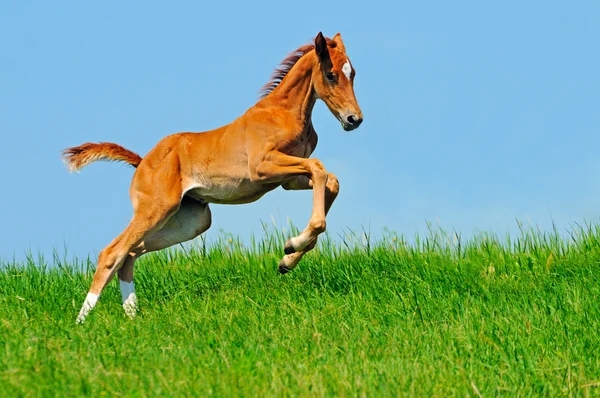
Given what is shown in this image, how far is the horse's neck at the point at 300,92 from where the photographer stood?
9148 mm

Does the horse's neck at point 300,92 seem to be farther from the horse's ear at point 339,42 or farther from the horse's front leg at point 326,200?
the horse's front leg at point 326,200

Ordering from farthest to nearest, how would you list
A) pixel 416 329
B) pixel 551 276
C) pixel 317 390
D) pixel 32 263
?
pixel 32 263, pixel 551 276, pixel 416 329, pixel 317 390

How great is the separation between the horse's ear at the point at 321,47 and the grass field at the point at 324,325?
8.22 feet

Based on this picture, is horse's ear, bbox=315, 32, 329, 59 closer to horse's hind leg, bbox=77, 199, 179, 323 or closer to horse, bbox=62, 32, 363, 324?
horse, bbox=62, 32, 363, 324

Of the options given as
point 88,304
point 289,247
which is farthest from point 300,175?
point 88,304

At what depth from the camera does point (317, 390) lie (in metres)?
5.75

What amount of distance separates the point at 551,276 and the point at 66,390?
21.1 feet

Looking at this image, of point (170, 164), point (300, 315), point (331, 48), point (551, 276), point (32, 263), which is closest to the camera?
point (300, 315)

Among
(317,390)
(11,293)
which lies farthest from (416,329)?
(11,293)

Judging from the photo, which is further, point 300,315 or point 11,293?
point 11,293

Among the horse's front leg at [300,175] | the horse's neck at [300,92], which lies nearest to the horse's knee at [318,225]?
the horse's front leg at [300,175]

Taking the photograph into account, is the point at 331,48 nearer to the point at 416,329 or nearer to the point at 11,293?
the point at 416,329

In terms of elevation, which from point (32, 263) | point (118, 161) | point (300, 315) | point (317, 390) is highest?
point (118, 161)

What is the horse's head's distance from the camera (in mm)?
8773
